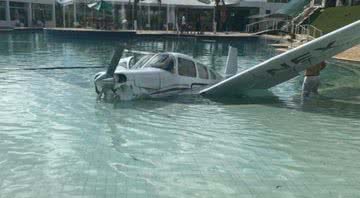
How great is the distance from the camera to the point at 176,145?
9492 mm

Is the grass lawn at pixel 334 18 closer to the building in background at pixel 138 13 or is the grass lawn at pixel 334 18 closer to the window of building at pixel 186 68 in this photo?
the building in background at pixel 138 13

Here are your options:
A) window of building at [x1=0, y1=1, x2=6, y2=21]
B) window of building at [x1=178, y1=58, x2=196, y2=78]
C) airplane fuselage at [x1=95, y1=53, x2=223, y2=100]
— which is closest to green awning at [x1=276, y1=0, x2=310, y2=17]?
window of building at [x1=0, y1=1, x2=6, y2=21]

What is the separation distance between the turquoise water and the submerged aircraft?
502 mm

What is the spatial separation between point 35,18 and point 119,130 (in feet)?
207

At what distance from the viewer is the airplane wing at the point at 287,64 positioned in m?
13.9

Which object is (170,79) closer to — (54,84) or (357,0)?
(54,84)

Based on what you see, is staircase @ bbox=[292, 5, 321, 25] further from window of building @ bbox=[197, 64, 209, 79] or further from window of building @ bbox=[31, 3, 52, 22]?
window of building @ bbox=[197, 64, 209, 79]

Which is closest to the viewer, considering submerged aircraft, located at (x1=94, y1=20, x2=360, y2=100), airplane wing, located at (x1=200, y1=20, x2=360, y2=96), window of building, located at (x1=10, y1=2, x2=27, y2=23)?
submerged aircraft, located at (x1=94, y1=20, x2=360, y2=100)

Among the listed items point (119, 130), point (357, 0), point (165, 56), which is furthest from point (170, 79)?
point (357, 0)

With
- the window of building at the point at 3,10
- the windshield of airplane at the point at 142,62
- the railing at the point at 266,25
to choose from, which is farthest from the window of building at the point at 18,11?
the windshield of airplane at the point at 142,62

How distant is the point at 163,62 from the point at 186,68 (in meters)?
0.90

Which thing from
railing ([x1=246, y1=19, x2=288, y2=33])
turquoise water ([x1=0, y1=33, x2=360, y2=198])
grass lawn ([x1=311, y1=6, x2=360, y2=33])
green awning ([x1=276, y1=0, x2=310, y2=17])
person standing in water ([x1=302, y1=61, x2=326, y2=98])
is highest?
green awning ([x1=276, y1=0, x2=310, y2=17])

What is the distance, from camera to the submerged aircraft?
13.7m

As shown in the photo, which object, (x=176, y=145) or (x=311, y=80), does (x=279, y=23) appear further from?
(x=176, y=145)
